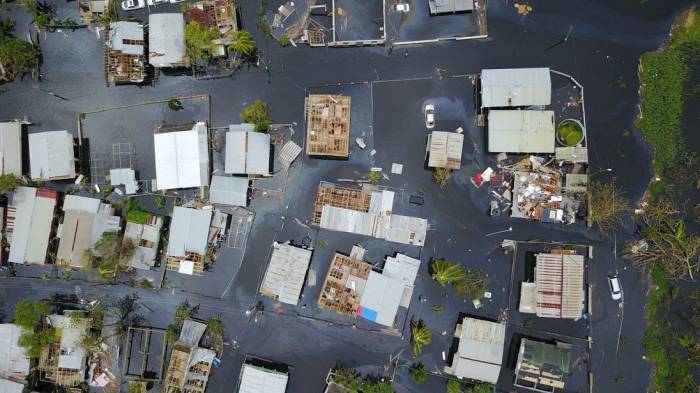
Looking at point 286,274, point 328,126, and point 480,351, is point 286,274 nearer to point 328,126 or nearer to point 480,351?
point 328,126

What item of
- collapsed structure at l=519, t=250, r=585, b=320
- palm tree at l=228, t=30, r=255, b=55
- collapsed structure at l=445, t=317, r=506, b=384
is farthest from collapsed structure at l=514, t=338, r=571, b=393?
palm tree at l=228, t=30, r=255, b=55

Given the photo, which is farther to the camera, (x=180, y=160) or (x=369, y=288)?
(x=180, y=160)

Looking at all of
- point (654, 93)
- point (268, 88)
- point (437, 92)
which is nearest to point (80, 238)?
point (268, 88)

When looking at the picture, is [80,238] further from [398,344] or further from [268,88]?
[398,344]

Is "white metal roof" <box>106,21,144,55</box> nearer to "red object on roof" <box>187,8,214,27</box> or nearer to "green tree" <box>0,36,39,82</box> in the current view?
"red object on roof" <box>187,8,214,27</box>

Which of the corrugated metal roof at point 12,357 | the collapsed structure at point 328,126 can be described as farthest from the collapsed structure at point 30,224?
the collapsed structure at point 328,126

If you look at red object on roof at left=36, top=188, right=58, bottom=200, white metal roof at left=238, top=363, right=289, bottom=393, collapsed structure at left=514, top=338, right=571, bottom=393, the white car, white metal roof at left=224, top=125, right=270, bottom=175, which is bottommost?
white metal roof at left=238, top=363, right=289, bottom=393

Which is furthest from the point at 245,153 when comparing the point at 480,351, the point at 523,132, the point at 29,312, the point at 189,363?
→ the point at 480,351
